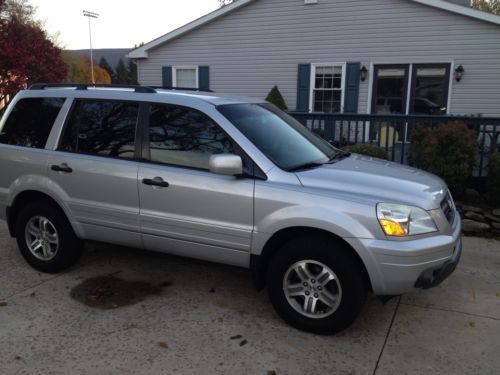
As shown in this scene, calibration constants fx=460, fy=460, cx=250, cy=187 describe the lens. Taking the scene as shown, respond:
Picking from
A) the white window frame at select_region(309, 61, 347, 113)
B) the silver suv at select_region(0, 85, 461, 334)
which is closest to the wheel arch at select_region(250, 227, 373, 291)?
the silver suv at select_region(0, 85, 461, 334)

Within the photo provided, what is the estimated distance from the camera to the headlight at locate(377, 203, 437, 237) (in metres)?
3.16

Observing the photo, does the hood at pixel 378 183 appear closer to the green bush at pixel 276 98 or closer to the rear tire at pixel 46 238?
the rear tire at pixel 46 238

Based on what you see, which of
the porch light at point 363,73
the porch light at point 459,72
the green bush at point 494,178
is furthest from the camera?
the porch light at point 363,73

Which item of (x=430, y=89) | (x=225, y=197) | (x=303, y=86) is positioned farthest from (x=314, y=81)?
(x=225, y=197)

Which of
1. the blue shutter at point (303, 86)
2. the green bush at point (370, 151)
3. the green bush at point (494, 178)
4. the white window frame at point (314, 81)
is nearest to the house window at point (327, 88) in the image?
the white window frame at point (314, 81)

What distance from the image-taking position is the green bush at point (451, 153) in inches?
256

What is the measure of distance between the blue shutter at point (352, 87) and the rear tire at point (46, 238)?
9.52 metres

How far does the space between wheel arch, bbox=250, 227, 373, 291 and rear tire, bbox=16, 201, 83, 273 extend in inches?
76.8

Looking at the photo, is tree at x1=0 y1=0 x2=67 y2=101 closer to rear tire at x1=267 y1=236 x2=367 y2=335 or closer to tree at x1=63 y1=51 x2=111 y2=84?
rear tire at x1=267 y1=236 x2=367 y2=335

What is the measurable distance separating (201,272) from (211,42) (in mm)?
10834

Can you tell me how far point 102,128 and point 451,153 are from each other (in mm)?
4800

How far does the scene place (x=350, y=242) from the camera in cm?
322

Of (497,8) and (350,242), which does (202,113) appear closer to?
(350,242)

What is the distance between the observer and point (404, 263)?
3.13 meters
